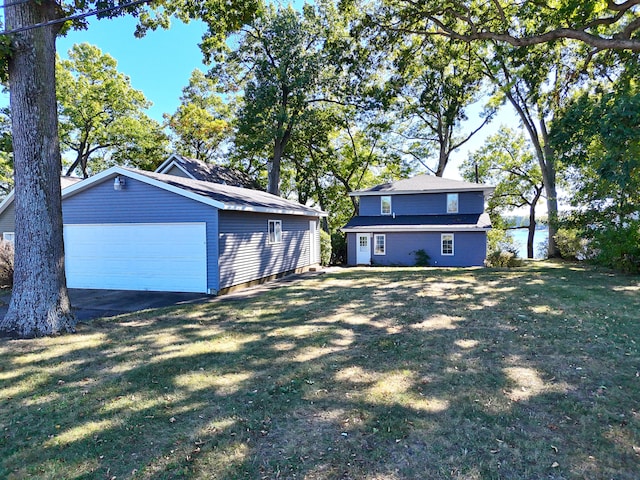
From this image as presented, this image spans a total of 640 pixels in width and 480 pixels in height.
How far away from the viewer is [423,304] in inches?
336

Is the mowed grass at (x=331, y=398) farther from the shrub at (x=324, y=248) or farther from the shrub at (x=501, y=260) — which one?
the shrub at (x=324, y=248)

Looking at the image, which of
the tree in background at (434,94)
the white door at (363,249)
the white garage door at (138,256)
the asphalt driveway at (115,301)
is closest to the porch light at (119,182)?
the white garage door at (138,256)

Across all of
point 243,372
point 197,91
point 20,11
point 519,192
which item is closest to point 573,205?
point 519,192

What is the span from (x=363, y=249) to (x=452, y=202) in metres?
5.75

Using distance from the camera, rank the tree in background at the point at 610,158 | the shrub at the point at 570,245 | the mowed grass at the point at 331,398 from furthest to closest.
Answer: the shrub at the point at 570,245
the tree in background at the point at 610,158
the mowed grass at the point at 331,398

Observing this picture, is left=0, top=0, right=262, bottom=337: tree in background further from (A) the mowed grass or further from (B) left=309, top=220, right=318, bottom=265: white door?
(B) left=309, top=220, right=318, bottom=265: white door

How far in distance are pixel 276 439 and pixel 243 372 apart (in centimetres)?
162

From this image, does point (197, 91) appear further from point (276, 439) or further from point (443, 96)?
point (276, 439)

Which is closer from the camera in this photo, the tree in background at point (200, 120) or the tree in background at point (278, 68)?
the tree in background at point (278, 68)

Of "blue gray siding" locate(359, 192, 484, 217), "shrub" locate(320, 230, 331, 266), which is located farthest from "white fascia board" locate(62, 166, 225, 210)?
"blue gray siding" locate(359, 192, 484, 217)

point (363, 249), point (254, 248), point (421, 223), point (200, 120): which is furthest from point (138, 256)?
point (200, 120)

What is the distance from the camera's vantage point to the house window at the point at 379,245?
20.9m

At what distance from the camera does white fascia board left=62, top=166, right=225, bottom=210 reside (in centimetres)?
1019

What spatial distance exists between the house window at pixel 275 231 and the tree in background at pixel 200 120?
1502cm
